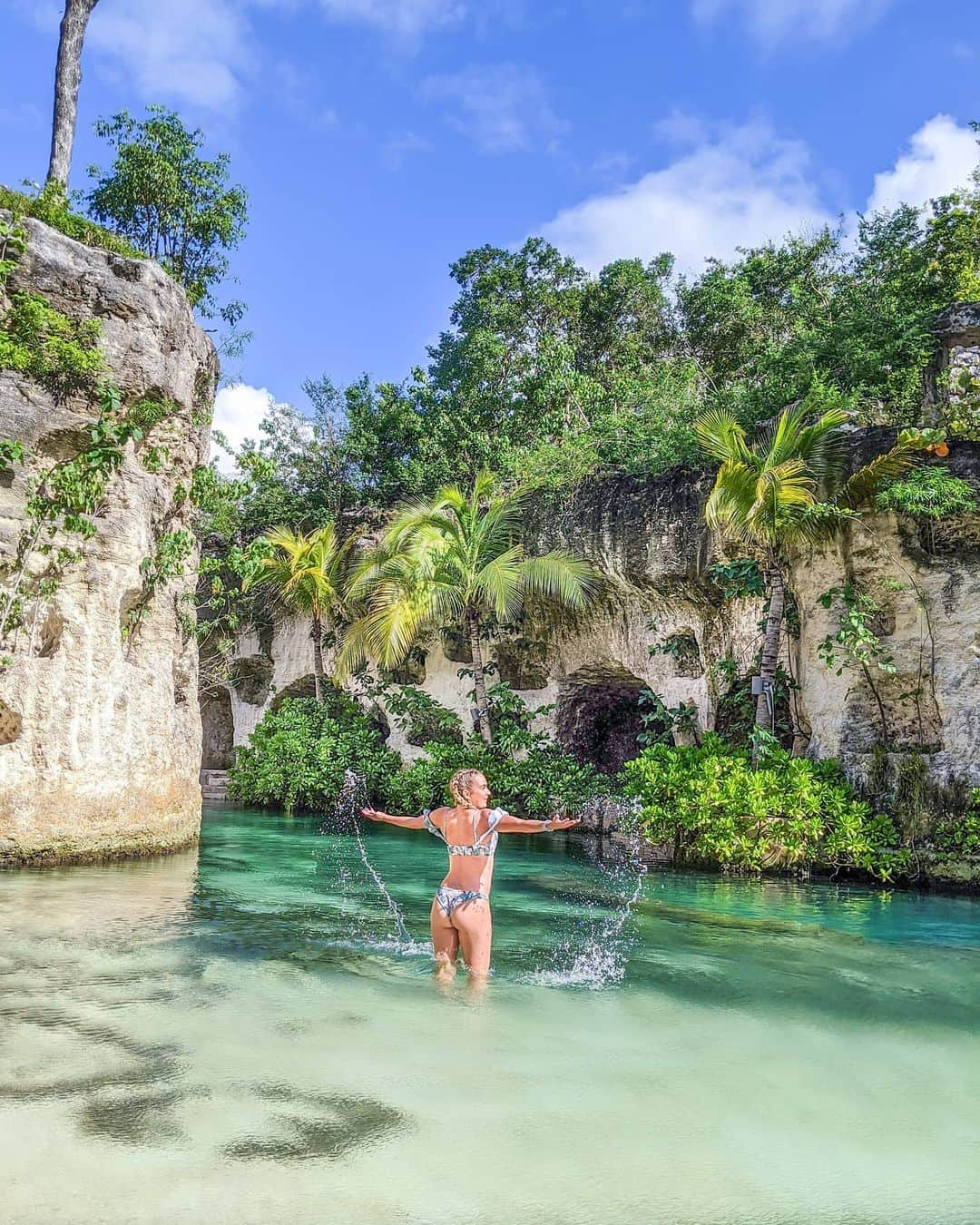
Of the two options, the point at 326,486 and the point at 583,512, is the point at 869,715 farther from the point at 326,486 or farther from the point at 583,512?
the point at 326,486

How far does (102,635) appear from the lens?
10.4 metres

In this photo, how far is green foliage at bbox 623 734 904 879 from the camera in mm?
10594

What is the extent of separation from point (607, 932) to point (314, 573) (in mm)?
12348

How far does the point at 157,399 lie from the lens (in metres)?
10.9

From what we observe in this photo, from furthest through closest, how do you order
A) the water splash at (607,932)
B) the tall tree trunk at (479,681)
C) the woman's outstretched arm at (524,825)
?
the tall tree trunk at (479,681) < the water splash at (607,932) < the woman's outstretched arm at (524,825)

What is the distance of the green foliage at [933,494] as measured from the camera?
1056cm

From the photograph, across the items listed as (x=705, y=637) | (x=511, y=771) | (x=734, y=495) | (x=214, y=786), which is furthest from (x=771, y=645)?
(x=214, y=786)

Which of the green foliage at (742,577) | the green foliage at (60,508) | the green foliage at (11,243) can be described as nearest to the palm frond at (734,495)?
the green foliage at (742,577)

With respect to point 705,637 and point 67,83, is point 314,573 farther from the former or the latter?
point 67,83

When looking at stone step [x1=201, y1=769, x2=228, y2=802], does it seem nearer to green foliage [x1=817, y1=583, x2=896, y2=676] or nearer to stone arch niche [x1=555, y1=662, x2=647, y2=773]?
stone arch niche [x1=555, y1=662, x2=647, y2=773]

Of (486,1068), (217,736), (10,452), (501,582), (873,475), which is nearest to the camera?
(486,1068)

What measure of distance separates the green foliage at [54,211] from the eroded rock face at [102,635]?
0.53 m

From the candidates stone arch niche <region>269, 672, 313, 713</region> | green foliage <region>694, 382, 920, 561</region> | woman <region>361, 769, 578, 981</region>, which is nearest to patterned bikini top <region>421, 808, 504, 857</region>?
woman <region>361, 769, 578, 981</region>

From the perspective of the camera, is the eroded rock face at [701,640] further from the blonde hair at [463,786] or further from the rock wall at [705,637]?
the blonde hair at [463,786]
